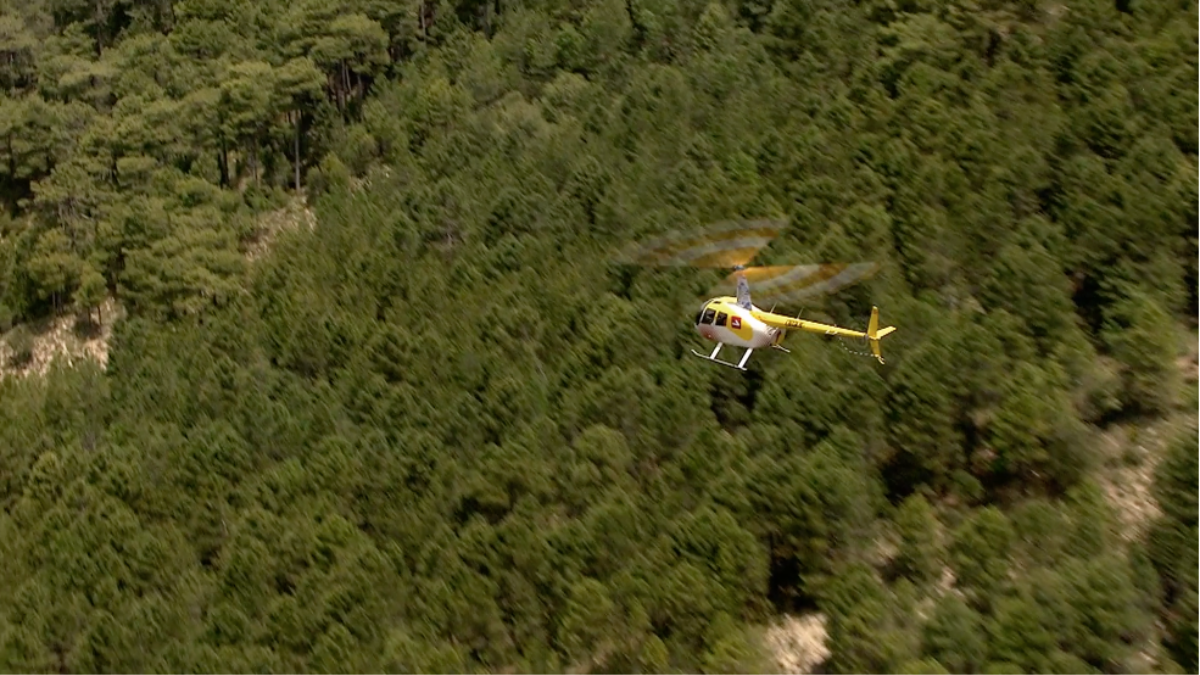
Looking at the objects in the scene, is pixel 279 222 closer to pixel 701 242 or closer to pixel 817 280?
pixel 701 242

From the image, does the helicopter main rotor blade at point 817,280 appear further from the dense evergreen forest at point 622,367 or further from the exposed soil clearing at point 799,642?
the exposed soil clearing at point 799,642

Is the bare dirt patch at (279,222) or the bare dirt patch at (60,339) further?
the bare dirt patch at (279,222)

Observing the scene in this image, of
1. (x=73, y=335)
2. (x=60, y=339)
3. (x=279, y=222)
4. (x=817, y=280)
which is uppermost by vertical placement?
(x=817, y=280)

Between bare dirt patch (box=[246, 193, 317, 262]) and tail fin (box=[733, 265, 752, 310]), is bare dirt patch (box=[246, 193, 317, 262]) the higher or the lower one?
the lower one

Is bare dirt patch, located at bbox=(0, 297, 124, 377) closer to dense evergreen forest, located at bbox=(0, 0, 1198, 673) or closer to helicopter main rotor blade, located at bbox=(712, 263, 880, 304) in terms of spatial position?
dense evergreen forest, located at bbox=(0, 0, 1198, 673)

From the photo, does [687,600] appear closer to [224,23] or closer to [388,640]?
[388,640]

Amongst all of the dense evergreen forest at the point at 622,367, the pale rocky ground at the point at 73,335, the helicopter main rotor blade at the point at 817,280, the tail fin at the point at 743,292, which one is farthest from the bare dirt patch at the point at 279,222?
the tail fin at the point at 743,292

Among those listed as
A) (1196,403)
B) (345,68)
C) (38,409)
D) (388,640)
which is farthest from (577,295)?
(345,68)

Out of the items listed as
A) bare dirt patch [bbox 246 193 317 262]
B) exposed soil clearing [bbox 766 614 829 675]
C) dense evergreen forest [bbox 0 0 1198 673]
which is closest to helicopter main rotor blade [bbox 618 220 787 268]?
dense evergreen forest [bbox 0 0 1198 673]

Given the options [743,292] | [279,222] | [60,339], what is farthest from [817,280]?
[60,339]
